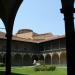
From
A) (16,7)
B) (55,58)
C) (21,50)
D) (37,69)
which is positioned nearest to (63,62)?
(55,58)

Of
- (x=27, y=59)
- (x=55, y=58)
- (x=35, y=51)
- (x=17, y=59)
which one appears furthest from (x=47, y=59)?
(x=17, y=59)

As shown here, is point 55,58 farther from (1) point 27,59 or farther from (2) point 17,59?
(2) point 17,59

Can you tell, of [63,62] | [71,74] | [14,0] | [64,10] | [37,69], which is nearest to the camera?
[71,74]

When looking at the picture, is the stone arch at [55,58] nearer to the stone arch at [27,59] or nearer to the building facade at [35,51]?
the building facade at [35,51]

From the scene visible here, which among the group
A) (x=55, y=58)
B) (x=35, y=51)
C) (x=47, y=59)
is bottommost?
(x=47, y=59)

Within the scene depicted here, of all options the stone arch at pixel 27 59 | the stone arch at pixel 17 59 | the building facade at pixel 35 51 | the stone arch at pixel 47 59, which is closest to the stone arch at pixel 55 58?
the building facade at pixel 35 51

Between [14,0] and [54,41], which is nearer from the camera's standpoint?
[14,0]

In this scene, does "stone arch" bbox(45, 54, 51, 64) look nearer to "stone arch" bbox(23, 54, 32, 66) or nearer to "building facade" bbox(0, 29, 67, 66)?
"building facade" bbox(0, 29, 67, 66)

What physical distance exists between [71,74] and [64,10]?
1.31m

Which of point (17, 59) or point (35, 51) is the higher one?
point (35, 51)

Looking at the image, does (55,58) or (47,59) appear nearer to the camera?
(55,58)

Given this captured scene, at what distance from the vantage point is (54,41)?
62.3 meters

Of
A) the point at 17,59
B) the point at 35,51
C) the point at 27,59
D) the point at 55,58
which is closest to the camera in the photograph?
the point at 55,58

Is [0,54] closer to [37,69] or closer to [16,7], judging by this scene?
[37,69]
